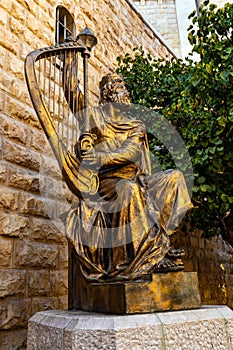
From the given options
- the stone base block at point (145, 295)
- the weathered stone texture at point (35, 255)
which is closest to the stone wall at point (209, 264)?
the weathered stone texture at point (35, 255)

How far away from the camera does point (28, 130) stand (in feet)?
12.4

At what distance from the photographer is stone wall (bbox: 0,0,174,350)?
323 cm

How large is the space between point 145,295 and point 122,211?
1.80ft

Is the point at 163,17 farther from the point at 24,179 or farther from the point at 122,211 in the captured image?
the point at 122,211

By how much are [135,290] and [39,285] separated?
1850mm

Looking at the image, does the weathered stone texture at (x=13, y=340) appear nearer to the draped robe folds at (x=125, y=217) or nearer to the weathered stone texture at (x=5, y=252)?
the weathered stone texture at (x=5, y=252)

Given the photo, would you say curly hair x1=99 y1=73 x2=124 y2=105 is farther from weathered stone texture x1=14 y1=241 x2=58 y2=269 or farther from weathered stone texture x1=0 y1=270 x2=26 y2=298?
weathered stone texture x1=0 y1=270 x2=26 y2=298

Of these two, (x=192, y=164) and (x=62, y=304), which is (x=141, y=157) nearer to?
(x=192, y=164)

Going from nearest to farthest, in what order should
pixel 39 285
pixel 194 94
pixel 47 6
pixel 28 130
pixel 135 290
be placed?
pixel 135 290, pixel 39 285, pixel 28 130, pixel 194 94, pixel 47 6

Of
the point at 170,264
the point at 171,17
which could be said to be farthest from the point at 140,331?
the point at 171,17

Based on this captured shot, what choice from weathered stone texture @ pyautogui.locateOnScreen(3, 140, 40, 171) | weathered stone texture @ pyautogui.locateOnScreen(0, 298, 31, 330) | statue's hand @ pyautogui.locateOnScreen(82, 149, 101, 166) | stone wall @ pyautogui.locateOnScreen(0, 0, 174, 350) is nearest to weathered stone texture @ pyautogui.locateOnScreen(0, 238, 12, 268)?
stone wall @ pyautogui.locateOnScreen(0, 0, 174, 350)

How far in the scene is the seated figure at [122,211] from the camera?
2.24 m

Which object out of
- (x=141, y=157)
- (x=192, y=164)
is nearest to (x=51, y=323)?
(x=141, y=157)

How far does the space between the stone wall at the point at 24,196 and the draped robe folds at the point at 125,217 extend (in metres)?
1.18
